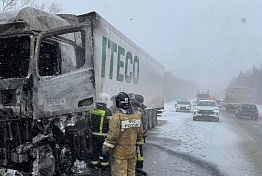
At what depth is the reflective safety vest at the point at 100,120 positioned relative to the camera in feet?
17.8

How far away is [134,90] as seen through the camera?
35.9 feet

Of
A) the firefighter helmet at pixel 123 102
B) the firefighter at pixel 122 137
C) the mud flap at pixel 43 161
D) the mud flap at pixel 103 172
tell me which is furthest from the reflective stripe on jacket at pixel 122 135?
the mud flap at pixel 103 172

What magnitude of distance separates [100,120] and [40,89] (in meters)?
1.56

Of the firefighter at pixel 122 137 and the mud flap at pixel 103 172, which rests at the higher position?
the firefighter at pixel 122 137

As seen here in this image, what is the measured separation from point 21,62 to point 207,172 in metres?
4.90

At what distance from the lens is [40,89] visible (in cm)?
437

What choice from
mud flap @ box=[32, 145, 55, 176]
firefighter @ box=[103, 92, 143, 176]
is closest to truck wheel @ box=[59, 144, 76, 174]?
mud flap @ box=[32, 145, 55, 176]

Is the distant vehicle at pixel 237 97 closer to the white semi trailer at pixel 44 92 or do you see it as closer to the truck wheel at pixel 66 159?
the truck wheel at pixel 66 159

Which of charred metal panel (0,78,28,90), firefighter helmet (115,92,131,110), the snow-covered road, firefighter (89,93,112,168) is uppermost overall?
charred metal panel (0,78,28,90)

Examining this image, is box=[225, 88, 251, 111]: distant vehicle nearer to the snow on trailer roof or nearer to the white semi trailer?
the white semi trailer

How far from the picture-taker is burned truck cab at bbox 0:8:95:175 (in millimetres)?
4293

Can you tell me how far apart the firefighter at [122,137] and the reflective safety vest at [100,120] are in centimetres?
139

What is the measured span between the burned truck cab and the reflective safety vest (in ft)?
0.80

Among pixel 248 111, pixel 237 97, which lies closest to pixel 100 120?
pixel 248 111
